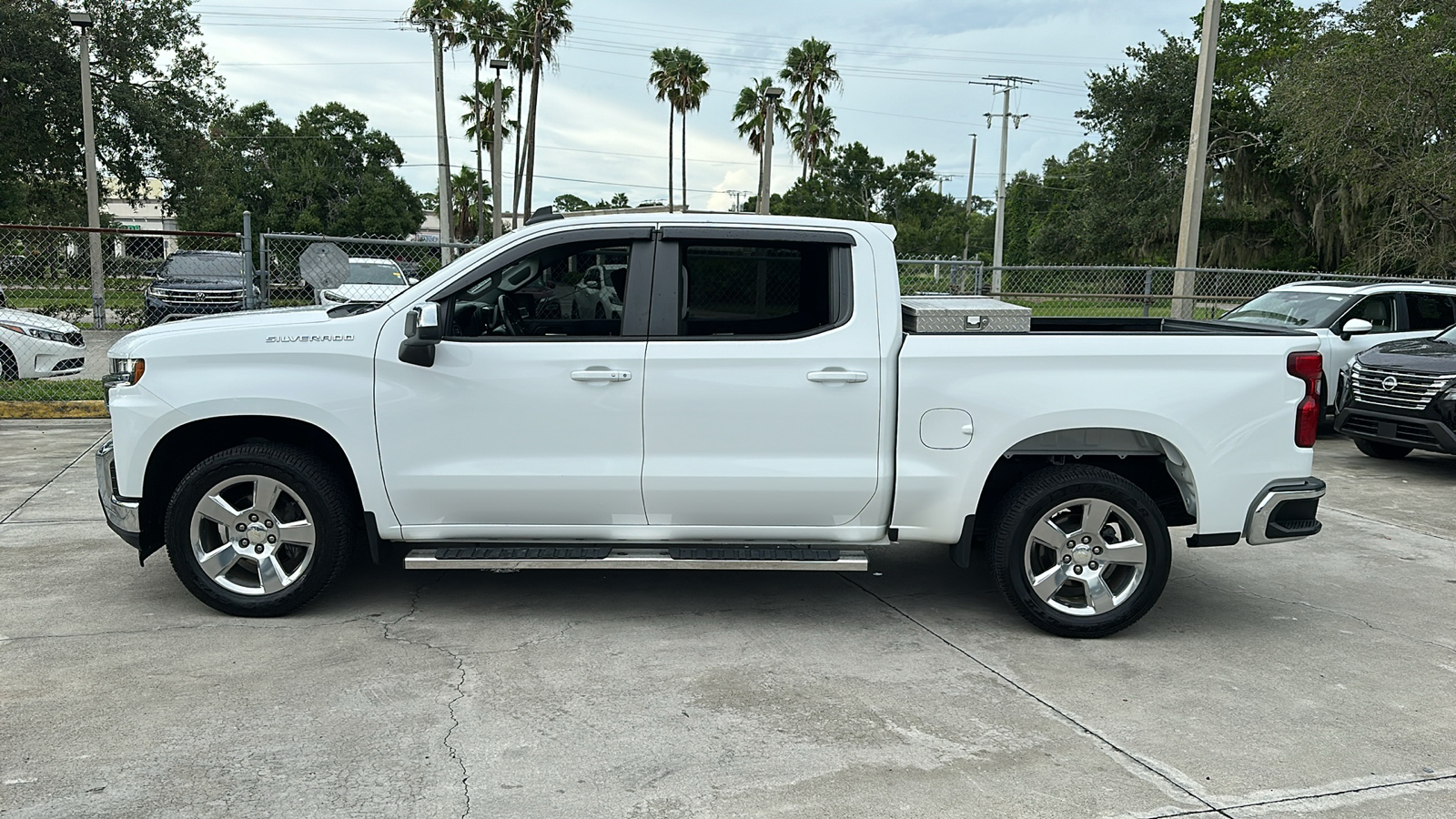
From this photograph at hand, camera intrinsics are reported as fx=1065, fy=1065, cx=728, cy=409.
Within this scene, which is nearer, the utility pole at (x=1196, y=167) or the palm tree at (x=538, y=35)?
the utility pole at (x=1196, y=167)

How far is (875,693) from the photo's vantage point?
4.36 meters

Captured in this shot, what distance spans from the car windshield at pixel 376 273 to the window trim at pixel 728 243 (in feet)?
41.7

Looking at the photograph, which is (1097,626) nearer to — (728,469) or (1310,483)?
(1310,483)

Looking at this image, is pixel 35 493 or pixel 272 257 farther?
pixel 272 257

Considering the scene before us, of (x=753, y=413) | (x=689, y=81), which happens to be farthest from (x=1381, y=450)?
(x=689, y=81)

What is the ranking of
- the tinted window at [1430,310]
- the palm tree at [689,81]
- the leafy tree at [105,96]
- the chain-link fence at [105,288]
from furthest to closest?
the palm tree at [689,81] → the leafy tree at [105,96] → the tinted window at [1430,310] → the chain-link fence at [105,288]

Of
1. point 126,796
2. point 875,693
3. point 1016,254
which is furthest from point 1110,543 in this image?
point 1016,254

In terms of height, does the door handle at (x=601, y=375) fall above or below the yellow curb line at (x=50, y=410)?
above

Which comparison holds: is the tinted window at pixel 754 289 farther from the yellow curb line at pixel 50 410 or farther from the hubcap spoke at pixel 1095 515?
the yellow curb line at pixel 50 410

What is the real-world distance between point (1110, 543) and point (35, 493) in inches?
290

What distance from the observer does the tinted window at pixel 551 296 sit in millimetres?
5012

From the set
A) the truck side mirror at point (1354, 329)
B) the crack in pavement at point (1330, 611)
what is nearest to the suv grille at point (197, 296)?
the crack in pavement at point (1330, 611)

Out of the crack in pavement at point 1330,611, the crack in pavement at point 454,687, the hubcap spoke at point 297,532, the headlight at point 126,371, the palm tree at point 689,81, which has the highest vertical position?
the palm tree at point 689,81

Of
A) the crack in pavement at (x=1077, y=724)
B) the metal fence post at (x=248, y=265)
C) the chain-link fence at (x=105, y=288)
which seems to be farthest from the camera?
Answer: the chain-link fence at (x=105, y=288)
